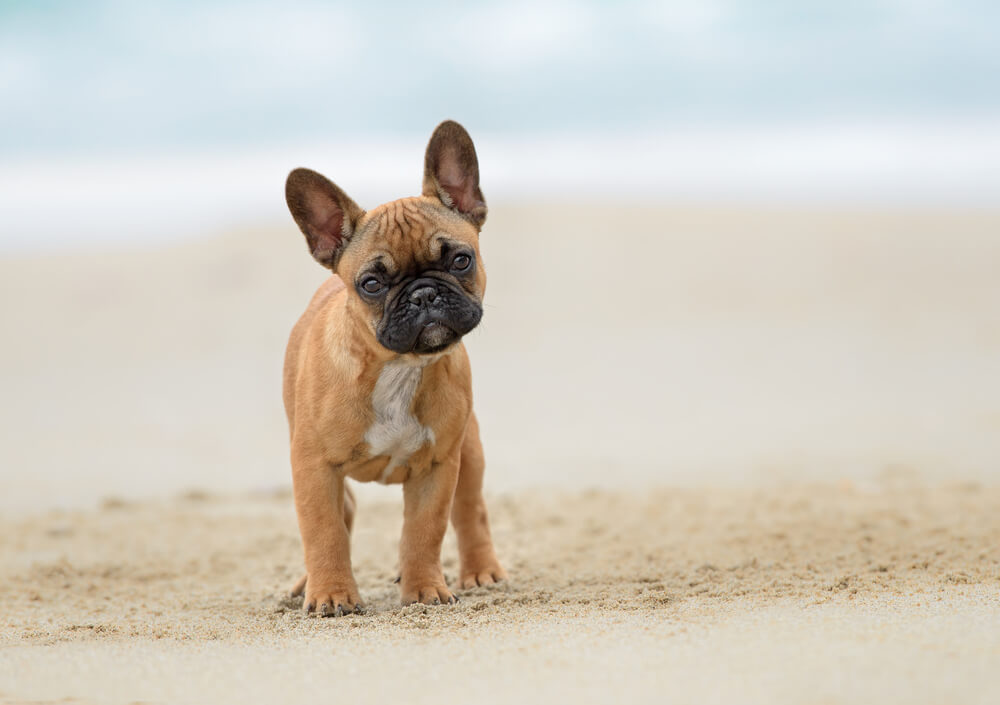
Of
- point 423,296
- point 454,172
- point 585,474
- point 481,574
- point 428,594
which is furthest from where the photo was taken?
point 585,474

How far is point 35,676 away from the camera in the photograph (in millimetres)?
4129

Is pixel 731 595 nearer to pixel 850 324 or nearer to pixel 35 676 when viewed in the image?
pixel 35 676

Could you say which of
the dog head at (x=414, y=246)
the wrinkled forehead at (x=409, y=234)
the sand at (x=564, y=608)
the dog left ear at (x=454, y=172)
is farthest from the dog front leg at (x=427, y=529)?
the dog left ear at (x=454, y=172)

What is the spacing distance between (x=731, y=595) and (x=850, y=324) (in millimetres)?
14666

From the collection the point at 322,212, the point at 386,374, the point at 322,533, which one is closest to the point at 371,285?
the point at 386,374

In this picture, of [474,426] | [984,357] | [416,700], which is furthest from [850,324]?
[416,700]

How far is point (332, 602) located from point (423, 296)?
154 centimetres

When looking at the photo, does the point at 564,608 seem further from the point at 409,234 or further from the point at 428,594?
the point at 409,234

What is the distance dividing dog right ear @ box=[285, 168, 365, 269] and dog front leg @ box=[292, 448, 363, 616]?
1.06 meters

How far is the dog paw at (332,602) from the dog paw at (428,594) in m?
0.27

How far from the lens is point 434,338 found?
17.8 feet

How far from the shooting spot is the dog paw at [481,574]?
21.7 ft

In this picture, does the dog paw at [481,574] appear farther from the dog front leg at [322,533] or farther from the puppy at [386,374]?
the dog front leg at [322,533]

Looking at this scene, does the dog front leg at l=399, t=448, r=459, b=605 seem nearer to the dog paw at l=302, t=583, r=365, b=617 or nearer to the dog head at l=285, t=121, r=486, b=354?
the dog paw at l=302, t=583, r=365, b=617
